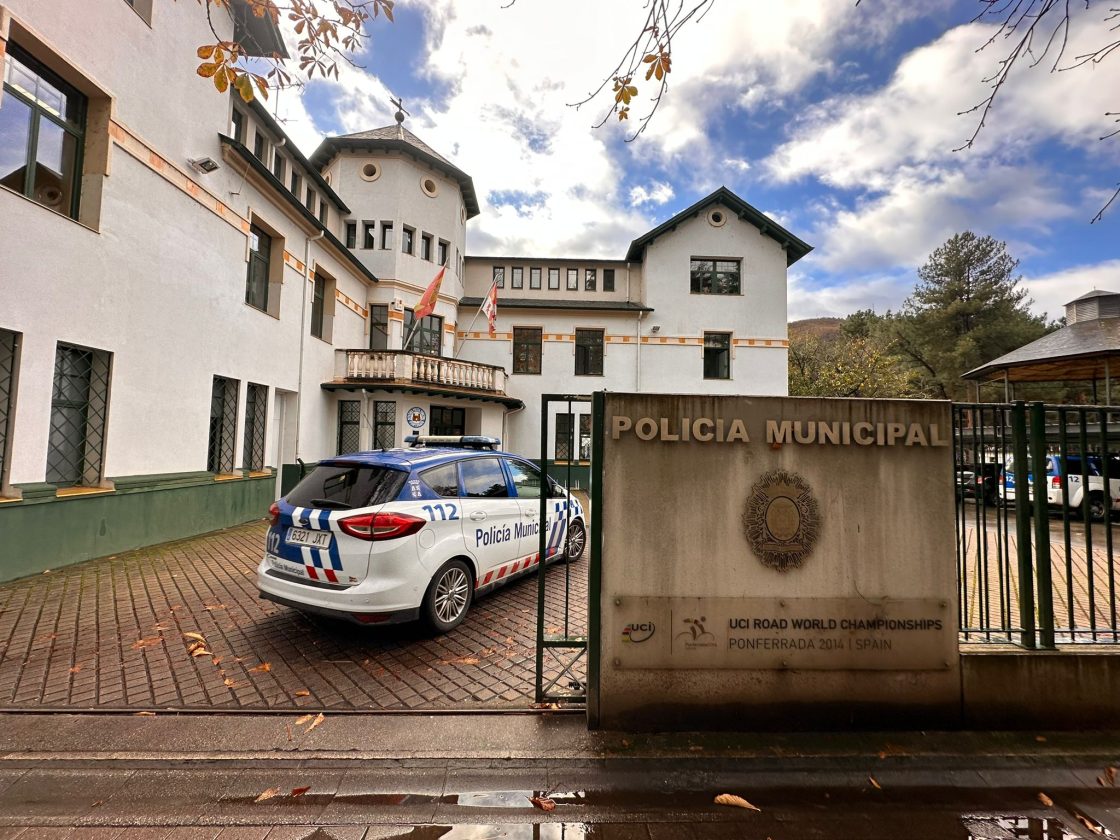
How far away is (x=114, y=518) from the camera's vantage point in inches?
291

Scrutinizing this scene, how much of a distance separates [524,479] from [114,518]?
6.68 m

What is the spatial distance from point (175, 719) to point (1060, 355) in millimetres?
19907

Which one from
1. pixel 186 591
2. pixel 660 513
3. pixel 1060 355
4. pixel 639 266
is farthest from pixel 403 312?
pixel 1060 355

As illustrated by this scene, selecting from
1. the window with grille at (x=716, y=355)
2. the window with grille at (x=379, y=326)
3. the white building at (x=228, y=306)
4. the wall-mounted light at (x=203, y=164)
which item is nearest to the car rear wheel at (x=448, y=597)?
the white building at (x=228, y=306)

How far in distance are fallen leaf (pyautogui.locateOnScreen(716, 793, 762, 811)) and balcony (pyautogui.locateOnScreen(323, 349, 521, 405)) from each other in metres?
14.5

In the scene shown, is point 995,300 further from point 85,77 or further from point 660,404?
point 85,77

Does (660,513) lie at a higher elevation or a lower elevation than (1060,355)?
lower

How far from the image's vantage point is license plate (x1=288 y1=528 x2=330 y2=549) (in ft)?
13.8

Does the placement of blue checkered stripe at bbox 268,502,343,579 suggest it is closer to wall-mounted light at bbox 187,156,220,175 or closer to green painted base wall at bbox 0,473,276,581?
green painted base wall at bbox 0,473,276,581

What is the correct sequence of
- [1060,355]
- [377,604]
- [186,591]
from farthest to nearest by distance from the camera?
[1060,355] → [186,591] → [377,604]

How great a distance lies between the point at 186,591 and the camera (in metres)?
5.86

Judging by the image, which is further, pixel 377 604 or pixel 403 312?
pixel 403 312

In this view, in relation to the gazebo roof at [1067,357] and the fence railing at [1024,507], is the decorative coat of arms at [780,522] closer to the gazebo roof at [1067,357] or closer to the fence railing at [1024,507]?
the fence railing at [1024,507]

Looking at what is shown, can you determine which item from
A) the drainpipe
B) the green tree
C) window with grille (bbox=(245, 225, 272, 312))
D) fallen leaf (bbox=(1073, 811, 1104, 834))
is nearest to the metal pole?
fallen leaf (bbox=(1073, 811, 1104, 834))
